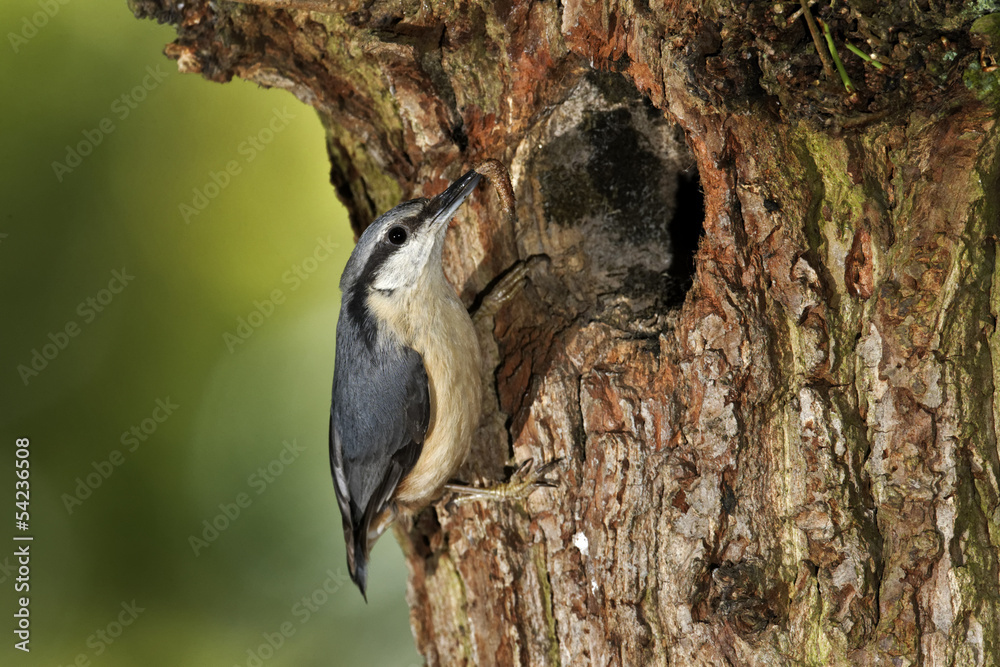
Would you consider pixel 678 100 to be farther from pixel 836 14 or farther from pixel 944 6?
pixel 944 6

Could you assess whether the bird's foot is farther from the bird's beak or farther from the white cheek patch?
the bird's beak

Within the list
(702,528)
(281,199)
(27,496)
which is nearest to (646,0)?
(702,528)

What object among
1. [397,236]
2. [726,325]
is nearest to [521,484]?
[726,325]

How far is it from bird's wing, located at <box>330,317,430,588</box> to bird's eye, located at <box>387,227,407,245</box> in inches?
14.2

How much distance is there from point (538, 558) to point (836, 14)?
66.2 inches

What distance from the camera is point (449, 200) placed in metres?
2.51

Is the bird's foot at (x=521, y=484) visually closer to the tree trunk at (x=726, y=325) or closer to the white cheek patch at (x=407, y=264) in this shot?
the tree trunk at (x=726, y=325)

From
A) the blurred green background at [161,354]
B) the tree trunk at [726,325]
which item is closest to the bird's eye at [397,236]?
the tree trunk at [726,325]

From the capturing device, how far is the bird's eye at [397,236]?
2.58 meters

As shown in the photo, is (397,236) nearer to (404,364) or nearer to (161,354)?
(404,364)

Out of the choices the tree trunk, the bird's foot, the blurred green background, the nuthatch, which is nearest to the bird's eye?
the nuthatch

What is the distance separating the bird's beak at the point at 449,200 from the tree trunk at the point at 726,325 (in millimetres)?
157

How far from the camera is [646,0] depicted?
201 cm

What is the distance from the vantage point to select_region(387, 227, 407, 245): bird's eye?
2576 millimetres
